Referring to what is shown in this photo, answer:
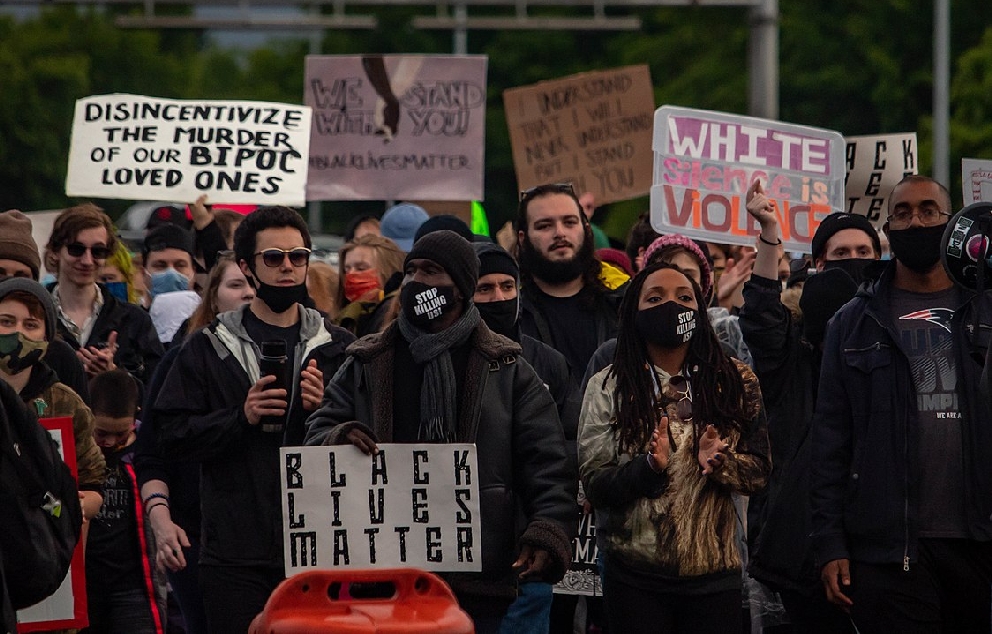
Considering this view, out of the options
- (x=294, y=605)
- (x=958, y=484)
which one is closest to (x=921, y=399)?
(x=958, y=484)

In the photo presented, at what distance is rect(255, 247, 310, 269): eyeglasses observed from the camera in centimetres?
749

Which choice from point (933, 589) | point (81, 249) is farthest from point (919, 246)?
point (81, 249)

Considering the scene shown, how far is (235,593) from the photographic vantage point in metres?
7.17

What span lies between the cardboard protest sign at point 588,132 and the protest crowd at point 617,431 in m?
5.73

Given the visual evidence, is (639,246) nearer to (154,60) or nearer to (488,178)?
(488,178)

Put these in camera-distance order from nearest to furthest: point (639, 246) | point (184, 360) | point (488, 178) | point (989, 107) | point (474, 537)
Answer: point (474, 537), point (184, 360), point (639, 246), point (989, 107), point (488, 178)

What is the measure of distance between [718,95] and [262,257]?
31.1 meters

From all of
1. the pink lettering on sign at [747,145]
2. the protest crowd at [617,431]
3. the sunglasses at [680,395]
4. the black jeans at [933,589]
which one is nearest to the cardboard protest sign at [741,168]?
the pink lettering on sign at [747,145]

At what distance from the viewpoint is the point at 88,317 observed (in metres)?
9.56

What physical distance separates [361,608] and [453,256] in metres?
1.44

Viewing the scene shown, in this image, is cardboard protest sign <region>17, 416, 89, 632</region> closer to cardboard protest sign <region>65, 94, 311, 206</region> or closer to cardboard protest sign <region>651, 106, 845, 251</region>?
cardboard protest sign <region>651, 106, 845, 251</region>

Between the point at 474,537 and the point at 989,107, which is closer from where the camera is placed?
the point at 474,537

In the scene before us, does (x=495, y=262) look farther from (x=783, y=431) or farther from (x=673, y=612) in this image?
(x=673, y=612)

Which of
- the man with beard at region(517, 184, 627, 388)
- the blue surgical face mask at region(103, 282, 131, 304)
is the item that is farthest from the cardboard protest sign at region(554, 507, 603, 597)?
the blue surgical face mask at region(103, 282, 131, 304)
